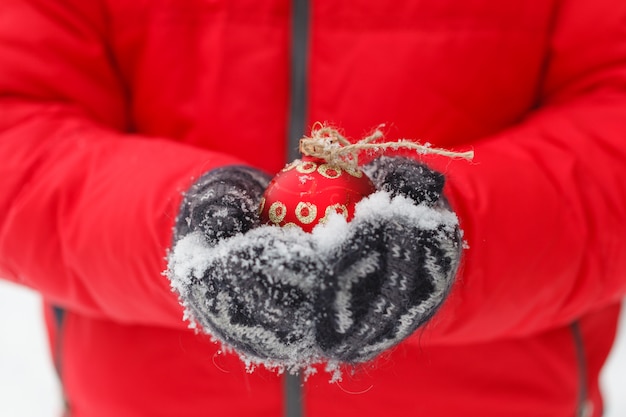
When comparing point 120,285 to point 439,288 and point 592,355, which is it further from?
point 592,355

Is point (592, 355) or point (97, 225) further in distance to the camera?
point (592, 355)

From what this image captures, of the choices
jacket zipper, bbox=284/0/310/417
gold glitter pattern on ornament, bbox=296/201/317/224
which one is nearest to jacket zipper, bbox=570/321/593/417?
jacket zipper, bbox=284/0/310/417

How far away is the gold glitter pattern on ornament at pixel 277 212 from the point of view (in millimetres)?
415

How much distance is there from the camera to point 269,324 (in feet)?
1.23

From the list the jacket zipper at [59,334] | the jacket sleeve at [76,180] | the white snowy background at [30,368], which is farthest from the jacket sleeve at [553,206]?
the white snowy background at [30,368]

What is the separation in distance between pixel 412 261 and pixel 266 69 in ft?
1.13

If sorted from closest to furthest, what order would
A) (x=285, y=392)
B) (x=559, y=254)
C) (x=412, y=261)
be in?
(x=412, y=261)
(x=559, y=254)
(x=285, y=392)

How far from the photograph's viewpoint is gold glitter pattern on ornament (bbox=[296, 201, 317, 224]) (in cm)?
41

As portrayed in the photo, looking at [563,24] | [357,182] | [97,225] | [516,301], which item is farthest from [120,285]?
[563,24]

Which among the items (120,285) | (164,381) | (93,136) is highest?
(93,136)

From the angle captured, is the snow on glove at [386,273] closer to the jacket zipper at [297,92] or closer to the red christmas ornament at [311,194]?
the red christmas ornament at [311,194]

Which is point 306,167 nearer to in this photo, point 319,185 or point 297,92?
point 319,185

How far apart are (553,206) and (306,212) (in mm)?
257

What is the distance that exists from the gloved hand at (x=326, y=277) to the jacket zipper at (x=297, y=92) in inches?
10.2
